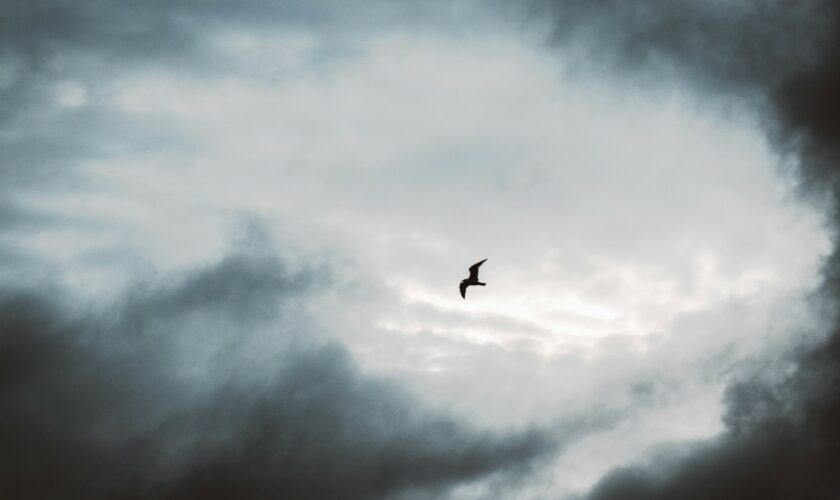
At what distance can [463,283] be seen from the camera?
4616 inches
